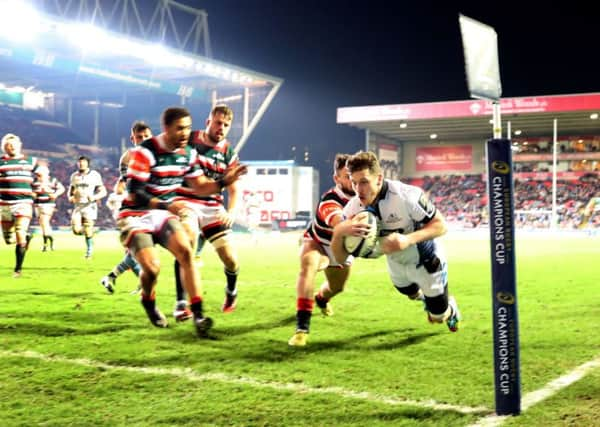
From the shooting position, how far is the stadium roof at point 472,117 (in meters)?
39.6

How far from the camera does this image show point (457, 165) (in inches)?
2002

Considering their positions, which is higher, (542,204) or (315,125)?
(315,125)

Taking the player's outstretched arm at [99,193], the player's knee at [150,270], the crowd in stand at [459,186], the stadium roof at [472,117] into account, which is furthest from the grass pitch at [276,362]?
the crowd in stand at [459,186]

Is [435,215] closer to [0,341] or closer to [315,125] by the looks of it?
[0,341]

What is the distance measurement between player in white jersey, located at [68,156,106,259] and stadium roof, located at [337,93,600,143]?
26.8 meters

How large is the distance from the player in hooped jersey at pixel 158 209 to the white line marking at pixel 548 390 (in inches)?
111

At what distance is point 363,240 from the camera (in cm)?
479

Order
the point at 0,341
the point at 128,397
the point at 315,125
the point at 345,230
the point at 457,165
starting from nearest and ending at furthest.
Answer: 1. the point at 128,397
2. the point at 345,230
3. the point at 0,341
4. the point at 457,165
5. the point at 315,125

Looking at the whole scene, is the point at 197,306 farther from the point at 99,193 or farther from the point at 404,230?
the point at 99,193

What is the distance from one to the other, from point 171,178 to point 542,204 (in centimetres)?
4243

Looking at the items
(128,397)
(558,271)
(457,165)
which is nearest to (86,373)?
(128,397)

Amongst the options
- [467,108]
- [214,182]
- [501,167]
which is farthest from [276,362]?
[467,108]

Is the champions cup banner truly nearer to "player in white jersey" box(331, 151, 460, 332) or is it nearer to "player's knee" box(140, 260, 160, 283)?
"player in white jersey" box(331, 151, 460, 332)

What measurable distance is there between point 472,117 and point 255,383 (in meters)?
41.1
